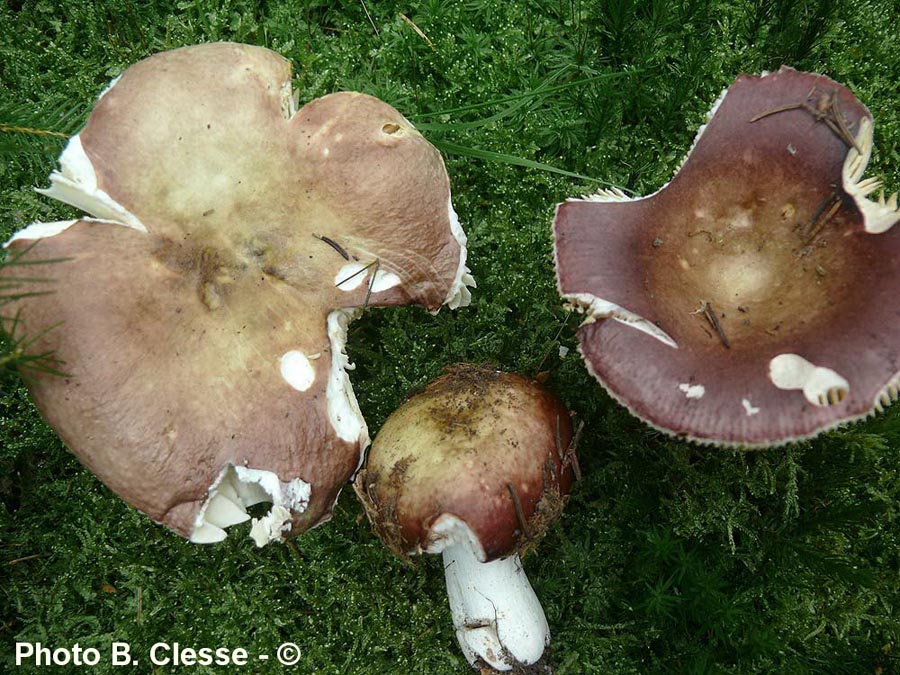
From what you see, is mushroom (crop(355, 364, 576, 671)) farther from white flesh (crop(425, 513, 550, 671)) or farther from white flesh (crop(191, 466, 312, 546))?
white flesh (crop(191, 466, 312, 546))

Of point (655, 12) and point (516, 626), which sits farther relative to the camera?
point (655, 12)

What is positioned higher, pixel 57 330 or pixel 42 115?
pixel 42 115

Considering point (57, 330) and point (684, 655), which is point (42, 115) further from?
point (684, 655)

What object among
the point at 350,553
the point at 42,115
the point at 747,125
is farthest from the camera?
the point at 350,553

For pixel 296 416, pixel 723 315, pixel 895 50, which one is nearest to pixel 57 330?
pixel 296 416

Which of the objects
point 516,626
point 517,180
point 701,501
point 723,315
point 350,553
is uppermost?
point 723,315

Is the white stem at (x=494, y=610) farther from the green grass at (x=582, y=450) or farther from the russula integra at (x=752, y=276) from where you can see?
the russula integra at (x=752, y=276)

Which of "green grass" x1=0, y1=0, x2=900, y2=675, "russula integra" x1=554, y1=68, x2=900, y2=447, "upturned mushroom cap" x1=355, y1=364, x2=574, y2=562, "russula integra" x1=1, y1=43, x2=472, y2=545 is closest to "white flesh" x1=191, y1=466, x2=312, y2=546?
"russula integra" x1=1, y1=43, x2=472, y2=545
